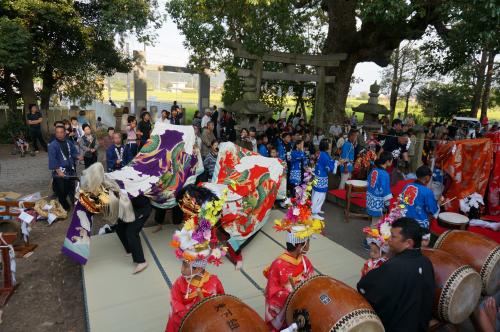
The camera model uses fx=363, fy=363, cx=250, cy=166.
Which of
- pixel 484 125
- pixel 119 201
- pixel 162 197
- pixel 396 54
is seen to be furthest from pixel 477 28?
pixel 396 54

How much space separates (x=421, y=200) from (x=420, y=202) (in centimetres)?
3

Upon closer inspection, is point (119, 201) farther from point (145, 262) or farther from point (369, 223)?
point (369, 223)

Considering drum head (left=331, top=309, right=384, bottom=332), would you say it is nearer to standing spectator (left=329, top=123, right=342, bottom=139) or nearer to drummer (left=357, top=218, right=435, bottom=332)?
drummer (left=357, top=218, right=435, bottom=332)

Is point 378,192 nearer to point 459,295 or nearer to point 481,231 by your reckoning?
point 481,231

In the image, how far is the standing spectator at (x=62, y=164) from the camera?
6652mm

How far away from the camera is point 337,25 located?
41.4 feet

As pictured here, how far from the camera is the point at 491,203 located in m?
6.62

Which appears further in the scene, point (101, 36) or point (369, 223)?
point (101, 36)

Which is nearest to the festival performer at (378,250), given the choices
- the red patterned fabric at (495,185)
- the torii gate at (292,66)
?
the red patterned fabric at (495,185)

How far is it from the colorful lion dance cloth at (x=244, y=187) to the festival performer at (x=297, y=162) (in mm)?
718

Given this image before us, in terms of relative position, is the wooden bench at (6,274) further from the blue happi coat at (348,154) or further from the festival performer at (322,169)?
the blue happi coat at (348,154)

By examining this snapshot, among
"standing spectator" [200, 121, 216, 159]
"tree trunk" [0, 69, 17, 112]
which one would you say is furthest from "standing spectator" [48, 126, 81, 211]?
"tree trunk" [0, 69, 17, 112]

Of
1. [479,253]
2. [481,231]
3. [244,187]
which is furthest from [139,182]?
[481,231]

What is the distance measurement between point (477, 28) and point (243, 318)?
717 centimetres
